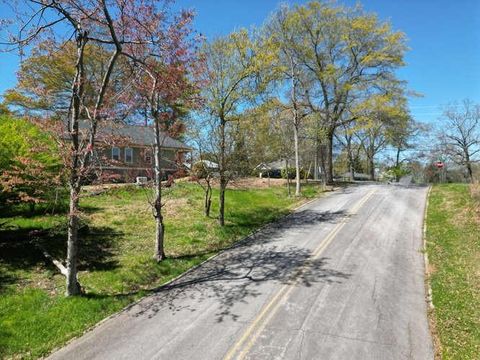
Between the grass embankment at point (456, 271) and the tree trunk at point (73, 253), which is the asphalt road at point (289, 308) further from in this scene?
the tree trunk at point (73, 253)

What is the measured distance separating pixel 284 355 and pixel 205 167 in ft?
43.5

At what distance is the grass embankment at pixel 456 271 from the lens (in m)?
10.3

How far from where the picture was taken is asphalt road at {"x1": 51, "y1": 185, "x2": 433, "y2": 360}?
31.8 feet

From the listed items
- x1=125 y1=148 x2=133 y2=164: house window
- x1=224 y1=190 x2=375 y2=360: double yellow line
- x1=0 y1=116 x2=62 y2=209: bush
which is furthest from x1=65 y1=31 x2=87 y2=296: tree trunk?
x1=125 y1=148 x2=133 y2=164: house window

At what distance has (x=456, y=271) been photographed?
49.0 feet

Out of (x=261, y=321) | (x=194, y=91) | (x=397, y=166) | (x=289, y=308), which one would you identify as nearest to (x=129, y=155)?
(x=194, y=91)

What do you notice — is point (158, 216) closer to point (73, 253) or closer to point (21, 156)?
point (73, 253)

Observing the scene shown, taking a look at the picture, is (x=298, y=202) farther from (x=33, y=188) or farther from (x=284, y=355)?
(x=284, y=355)

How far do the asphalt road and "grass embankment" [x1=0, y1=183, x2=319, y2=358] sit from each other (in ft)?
2.71

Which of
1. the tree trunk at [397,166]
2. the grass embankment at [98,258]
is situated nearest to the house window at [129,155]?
the grass embankment at [98,258]

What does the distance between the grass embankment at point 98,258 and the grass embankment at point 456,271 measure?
888cm

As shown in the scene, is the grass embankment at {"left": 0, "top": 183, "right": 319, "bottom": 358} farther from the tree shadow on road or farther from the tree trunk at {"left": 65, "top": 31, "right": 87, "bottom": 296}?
the tree shadow on road

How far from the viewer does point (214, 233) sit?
66.2ft

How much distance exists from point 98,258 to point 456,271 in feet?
44.9
